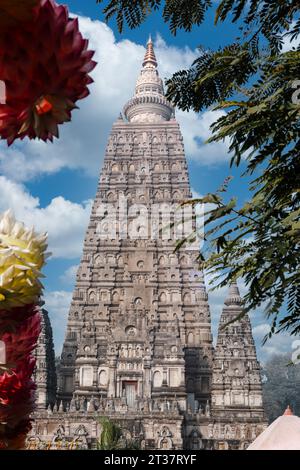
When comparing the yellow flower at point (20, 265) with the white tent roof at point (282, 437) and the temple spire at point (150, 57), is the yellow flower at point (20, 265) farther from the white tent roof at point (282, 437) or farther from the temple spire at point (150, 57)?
the temple spire at point (150, 57)

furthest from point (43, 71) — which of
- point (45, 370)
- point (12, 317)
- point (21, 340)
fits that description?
point (45, 370)

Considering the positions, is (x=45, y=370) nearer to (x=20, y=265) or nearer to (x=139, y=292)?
(x=139, y=292)

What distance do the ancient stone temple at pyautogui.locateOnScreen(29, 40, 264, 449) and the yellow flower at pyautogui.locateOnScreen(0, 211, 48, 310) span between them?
21.4 metres

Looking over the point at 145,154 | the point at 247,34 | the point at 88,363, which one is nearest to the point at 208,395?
the point at 88,363

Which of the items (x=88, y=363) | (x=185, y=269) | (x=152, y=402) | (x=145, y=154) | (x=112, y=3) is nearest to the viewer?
(x=112, y=3)

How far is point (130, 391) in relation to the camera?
26562 mm

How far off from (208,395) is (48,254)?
29.6m

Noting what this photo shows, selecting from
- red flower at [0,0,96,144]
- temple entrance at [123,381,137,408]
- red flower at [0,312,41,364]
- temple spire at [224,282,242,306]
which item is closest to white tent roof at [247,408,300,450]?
red flower at [0,312,41,364]

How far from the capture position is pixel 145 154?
35406 millimetres

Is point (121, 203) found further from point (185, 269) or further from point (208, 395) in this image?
point (208, 395)

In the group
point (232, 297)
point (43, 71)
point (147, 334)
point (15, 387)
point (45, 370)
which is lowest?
point (15, 387)

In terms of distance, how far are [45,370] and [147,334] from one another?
248 inches

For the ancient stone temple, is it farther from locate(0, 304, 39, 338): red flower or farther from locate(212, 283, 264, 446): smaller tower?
locate(0, 304, 39, 338): red flower

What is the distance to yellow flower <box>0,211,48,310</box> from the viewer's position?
870 millimetres
